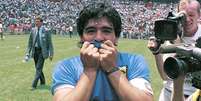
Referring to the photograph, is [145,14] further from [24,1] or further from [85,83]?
[85,83]

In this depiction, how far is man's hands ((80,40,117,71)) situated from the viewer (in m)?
3.57

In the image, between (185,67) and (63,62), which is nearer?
(185,67)

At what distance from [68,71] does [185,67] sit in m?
1.54

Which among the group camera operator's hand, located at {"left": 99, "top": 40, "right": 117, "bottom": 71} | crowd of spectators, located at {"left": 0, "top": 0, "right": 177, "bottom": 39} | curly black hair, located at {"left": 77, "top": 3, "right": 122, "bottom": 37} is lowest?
crowd of spectators, located at {"left": 0, "top": 0, "right": 177, "bottom": 39}

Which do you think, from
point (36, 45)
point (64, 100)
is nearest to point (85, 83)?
point (64, 100)

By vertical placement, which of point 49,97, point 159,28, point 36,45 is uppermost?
point 159,28

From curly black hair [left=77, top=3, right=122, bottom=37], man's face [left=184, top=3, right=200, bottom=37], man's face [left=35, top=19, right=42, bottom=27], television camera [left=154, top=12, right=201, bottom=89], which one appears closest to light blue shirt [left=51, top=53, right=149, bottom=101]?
curly black hair [left=77, top=3, right=122, bottom=37]

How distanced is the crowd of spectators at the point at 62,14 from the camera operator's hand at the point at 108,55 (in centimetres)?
5477

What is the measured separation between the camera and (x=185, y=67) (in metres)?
2.72

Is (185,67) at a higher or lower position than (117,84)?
higher

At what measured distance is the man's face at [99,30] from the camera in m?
3.89

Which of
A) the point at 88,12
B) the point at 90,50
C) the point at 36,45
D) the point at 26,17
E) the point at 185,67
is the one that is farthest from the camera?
the point at 26,17

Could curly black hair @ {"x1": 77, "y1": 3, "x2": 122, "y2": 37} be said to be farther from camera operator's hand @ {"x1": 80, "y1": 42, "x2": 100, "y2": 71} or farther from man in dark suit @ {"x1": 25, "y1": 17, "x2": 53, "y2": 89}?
man in dark suit @ {"x1": 25, "y1": 17, "x2": 53, "y2": 89}

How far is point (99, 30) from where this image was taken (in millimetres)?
3932
